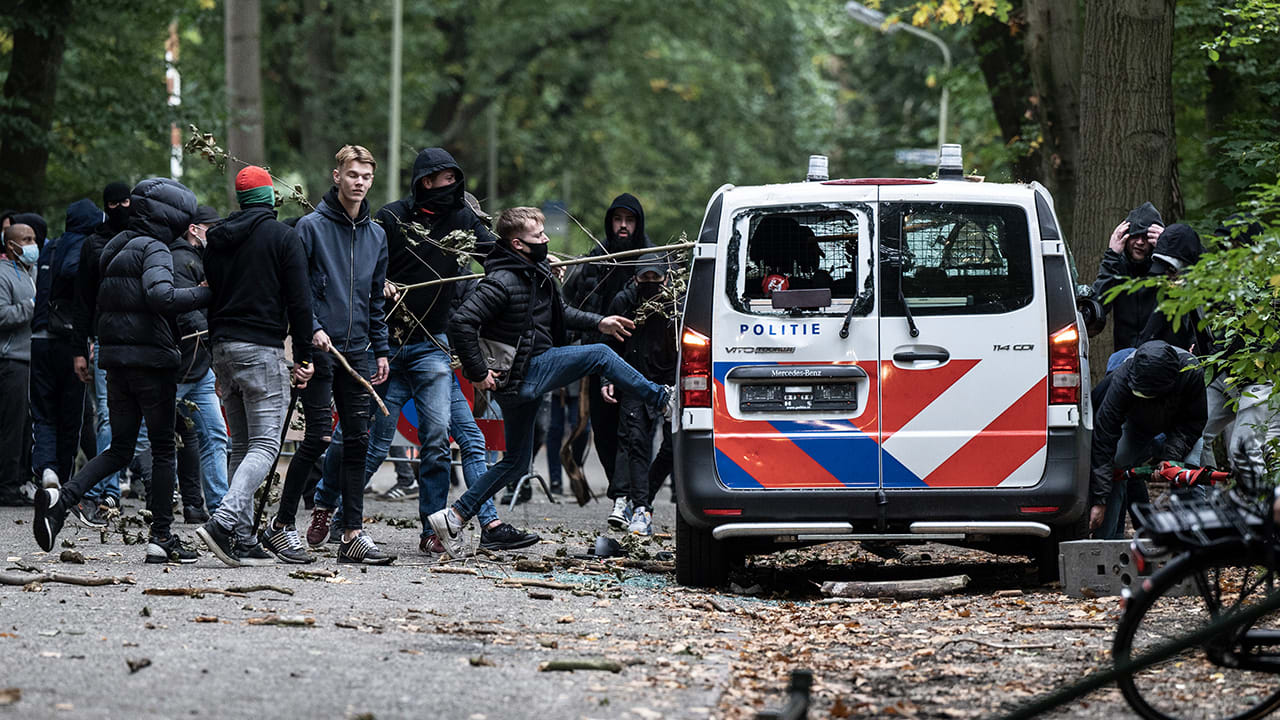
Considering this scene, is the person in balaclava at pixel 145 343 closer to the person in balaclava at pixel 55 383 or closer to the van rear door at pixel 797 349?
the van rear door at pixel 797 349

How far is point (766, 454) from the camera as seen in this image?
27.5ft

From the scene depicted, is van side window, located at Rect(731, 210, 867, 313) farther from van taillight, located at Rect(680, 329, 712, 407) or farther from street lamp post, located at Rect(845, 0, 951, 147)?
street lamp post, located at Rect(845, 0, 951, 147)

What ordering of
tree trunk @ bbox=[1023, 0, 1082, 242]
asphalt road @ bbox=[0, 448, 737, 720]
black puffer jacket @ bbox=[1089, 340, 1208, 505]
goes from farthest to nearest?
tree trunk @ bbox=[1023, 0, 1082, 242]
black puffer jacket @ bbox=[1089, 340, 1208, 505]
asphalt road @ bbox=[0, 448, 737, 720]

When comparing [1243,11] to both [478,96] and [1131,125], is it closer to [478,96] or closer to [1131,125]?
[1131,125]

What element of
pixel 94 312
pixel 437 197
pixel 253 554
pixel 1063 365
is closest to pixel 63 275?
pixel 94 312

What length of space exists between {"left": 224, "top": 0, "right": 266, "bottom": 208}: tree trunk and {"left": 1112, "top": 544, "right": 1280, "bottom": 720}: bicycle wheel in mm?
14465

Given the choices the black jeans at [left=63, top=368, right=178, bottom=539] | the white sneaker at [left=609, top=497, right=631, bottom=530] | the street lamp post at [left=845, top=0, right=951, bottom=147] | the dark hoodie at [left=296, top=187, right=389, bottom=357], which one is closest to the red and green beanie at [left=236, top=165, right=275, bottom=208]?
the dark hoodie at [left=296, top=187, right=389, bottom=357]

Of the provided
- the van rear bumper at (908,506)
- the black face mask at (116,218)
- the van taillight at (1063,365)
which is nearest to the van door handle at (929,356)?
the van taillight at (1063,365)

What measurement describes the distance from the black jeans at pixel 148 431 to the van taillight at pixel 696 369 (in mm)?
2698

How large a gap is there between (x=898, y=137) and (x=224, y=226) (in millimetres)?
28339

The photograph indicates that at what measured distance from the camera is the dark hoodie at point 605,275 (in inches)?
458

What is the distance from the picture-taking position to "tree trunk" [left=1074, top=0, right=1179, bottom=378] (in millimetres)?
12281

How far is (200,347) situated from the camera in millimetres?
11289

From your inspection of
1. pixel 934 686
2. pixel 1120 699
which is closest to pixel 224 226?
pixel 934 686
